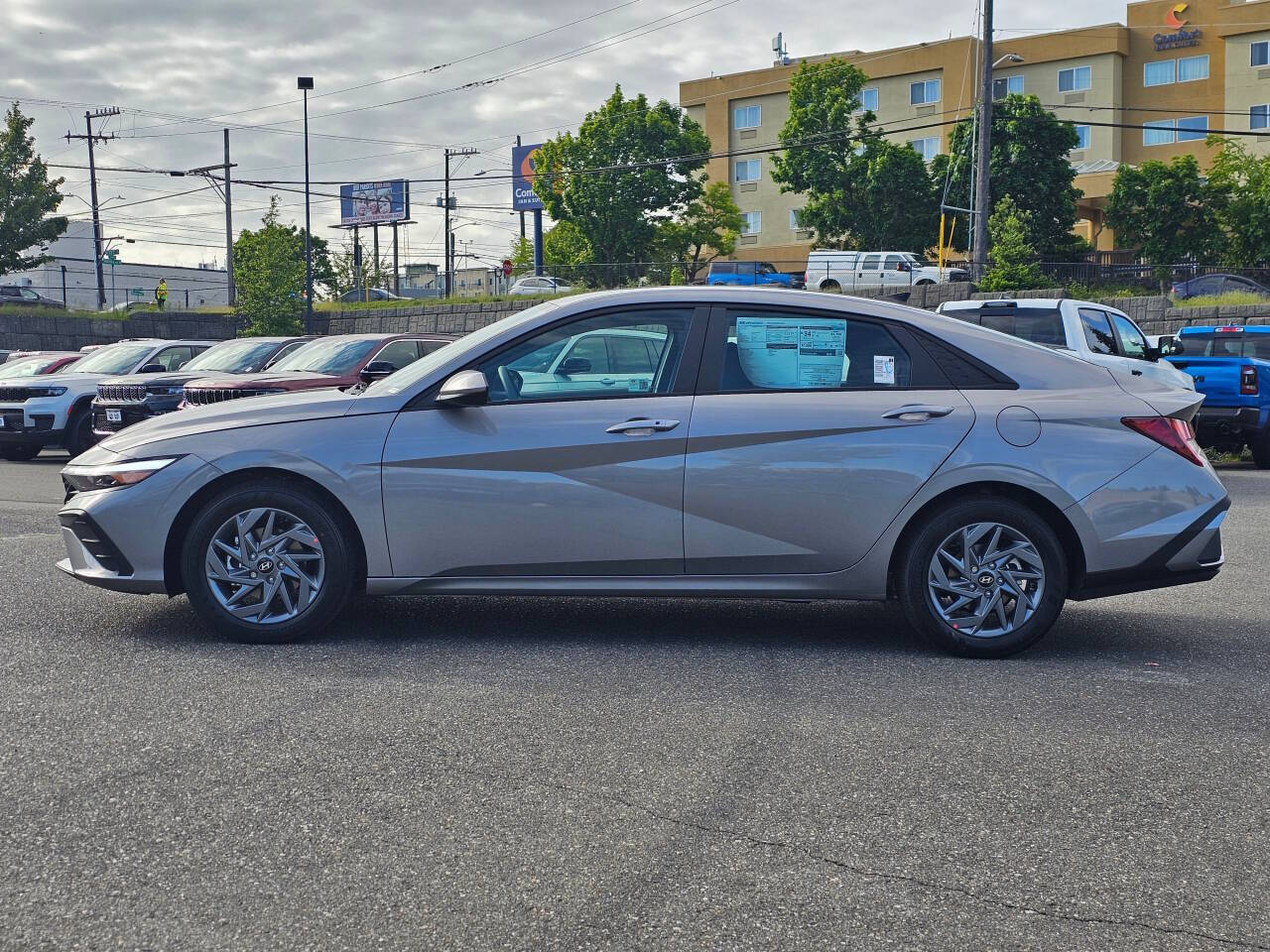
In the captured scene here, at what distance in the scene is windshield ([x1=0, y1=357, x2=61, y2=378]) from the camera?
2145 cm

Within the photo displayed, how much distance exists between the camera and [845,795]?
396 cm

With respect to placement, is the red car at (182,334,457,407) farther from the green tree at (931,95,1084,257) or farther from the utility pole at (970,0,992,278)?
the green tree at (931,95,1084,257)

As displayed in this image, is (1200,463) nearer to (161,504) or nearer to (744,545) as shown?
(744,545)

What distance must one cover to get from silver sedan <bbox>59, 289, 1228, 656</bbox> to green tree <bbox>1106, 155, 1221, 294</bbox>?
49831 mm

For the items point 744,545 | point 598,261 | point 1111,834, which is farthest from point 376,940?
point 598,261

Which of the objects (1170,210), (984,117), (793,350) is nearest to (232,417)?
(793,350)

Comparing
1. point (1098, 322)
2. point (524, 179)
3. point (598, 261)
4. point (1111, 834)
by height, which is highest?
point (524, 179)

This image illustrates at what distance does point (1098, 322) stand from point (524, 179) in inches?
2086

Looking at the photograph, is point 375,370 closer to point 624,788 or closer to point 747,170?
point 624,788

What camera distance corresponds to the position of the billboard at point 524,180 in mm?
63362

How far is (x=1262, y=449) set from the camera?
54.1 ft

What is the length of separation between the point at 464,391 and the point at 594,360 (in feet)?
2.00

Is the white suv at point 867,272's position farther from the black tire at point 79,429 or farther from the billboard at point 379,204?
the billboard at point 379,204

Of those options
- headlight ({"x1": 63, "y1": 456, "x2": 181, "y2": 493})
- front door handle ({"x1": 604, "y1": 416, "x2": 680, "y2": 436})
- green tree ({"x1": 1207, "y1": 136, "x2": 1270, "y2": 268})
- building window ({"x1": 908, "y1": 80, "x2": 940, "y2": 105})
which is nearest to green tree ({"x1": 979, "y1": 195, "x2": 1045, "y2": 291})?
green tree ({"x1": 1207, "y1": 136, "x2": 1270, "y2": 268})
